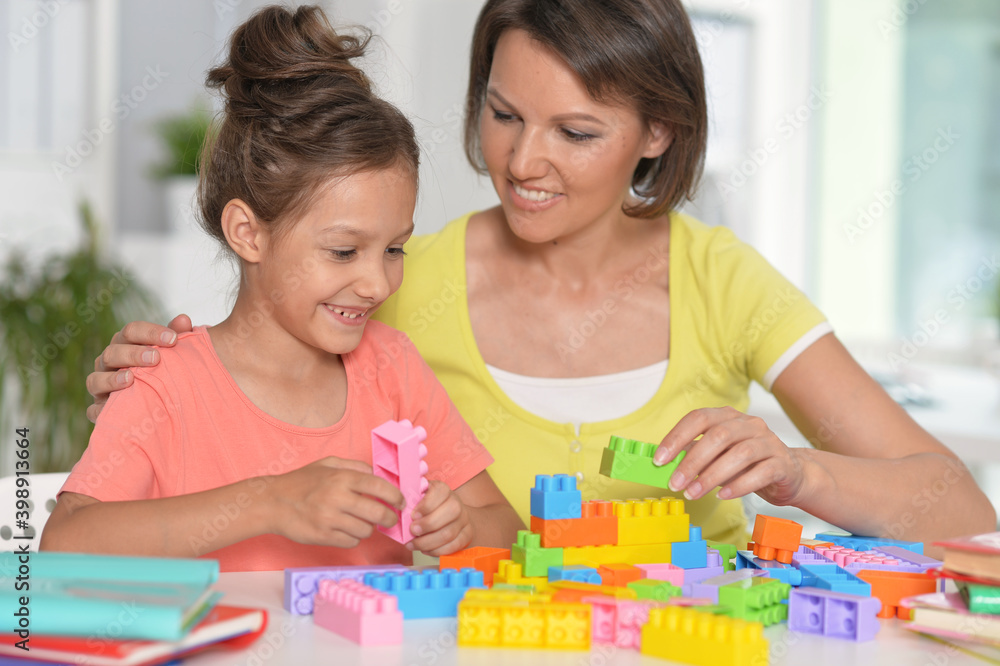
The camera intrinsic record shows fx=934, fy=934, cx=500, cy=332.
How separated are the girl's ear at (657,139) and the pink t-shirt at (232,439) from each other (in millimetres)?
597

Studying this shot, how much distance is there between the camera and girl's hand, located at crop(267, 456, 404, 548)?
99 centimetres

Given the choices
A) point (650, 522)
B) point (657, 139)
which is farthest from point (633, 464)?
point (657, 139)

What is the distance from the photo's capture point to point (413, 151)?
1350mm

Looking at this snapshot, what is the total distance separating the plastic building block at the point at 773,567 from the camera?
1.01 meters

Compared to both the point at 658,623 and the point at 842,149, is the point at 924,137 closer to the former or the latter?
the point at 842,149

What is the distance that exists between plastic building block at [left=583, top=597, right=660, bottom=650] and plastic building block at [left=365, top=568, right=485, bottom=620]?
0.47 ft

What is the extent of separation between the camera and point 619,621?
85 centimetres

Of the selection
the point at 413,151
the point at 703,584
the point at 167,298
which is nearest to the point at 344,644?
the point at 703,584

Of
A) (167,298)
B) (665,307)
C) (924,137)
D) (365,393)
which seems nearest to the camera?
(365,393)

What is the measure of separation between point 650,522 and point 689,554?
0.06m

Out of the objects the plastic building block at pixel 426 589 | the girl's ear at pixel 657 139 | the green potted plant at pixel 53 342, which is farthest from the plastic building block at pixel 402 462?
the green potted plant at pixel 53 342

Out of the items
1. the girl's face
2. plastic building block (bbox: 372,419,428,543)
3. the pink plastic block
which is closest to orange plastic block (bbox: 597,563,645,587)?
the pink plastic block

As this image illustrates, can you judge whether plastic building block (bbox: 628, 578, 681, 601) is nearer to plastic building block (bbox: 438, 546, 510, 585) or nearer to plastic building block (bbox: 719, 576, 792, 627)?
plastic building block (bbox: 719, 576, 792, 627)

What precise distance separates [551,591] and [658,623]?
0.14m
